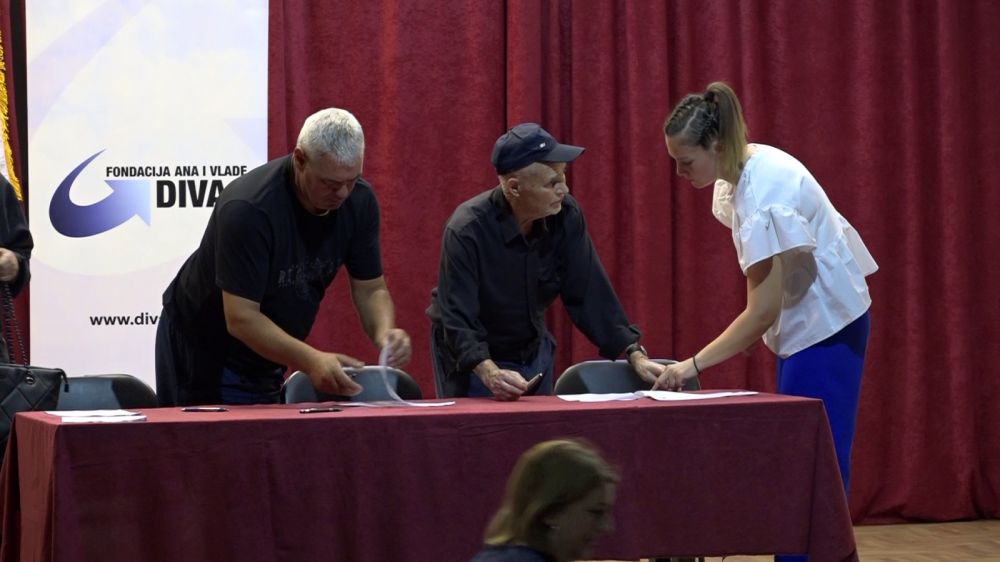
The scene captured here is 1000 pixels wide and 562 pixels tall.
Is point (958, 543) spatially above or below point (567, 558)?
below

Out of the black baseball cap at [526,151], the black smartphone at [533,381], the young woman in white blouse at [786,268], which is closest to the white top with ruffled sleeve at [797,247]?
the young woman in white blouse at [786,268]

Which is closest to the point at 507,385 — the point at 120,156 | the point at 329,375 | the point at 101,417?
the point at 329,375

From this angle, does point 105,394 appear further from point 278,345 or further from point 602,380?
point 602,380

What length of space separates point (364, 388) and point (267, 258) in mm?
624

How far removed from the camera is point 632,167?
570 centimetres

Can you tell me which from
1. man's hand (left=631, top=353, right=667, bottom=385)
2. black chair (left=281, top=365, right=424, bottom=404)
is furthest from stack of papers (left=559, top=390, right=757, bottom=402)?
black chair (left=281, top=365, right=424, bottom=404)

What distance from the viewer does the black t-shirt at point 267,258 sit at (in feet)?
11.0

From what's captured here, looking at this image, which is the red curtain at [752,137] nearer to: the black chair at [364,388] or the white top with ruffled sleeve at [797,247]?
the black chair at [364,388]

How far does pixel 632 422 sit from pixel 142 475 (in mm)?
1185

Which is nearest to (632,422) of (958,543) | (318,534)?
(318,534)

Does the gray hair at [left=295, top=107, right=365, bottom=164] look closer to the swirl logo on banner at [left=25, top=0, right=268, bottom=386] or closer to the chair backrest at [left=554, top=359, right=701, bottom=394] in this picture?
the chair backrest at [left=554, top=359, right=701, bottom=394]

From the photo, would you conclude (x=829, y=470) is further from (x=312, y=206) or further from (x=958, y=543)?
(x=958, y=543)

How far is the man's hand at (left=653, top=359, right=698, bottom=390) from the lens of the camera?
3787 mm

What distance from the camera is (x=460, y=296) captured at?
150 inches
